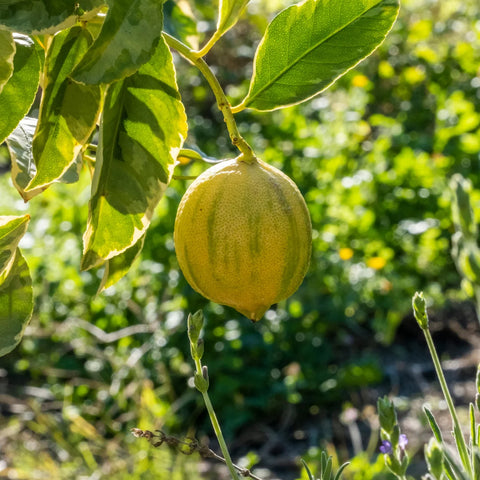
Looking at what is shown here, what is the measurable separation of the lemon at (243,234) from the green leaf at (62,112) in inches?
3.5

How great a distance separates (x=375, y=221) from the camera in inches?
116

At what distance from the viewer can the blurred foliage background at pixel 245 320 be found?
2322mm

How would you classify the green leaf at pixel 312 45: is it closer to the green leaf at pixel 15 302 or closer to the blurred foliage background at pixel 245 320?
Result: the green leaf at pixel 15 302

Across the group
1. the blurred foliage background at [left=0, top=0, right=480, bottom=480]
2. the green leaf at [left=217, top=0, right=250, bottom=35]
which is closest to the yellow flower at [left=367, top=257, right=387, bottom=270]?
the blurred foliage background at [left=0, top=0, right=480, bottom=480]

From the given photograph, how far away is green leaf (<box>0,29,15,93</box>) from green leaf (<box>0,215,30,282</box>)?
0.38 ft

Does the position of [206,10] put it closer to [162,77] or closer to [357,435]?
[357,435]

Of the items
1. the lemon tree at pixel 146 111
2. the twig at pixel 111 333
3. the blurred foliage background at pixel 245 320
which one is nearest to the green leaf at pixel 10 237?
the lemon tree at pixel 146 111

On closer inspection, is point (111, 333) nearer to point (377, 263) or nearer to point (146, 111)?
point (377, 263)

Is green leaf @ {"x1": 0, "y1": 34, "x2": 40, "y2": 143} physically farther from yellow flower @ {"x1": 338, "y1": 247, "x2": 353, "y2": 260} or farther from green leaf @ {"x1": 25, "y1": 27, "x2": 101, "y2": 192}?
yellow flower @ {"x1": 338, "y1": 247, "x2": 353, "y2": 260}

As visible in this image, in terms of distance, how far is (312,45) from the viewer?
57cm

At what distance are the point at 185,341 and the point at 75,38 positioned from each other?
1.97 meters

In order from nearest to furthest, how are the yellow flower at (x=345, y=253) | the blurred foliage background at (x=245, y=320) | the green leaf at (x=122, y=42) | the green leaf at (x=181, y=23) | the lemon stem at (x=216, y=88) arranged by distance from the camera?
the green leaf at (x=122, y=42)
the lemon stem at (x=216, y=88)
the green leaf at (x=181, y=23)
the blurred foliage background at (x=245, y=320)
the yellow flower at (x=345, y=253)

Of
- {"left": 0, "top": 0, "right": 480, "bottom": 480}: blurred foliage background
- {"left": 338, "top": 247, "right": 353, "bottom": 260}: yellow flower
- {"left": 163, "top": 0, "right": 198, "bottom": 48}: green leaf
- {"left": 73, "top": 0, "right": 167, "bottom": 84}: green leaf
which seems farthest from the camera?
Answer: {"left": 338, "top": 247, "right": 353, "bottom": 260}: yellow flower

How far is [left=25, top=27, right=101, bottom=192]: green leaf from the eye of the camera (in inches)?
21.3
